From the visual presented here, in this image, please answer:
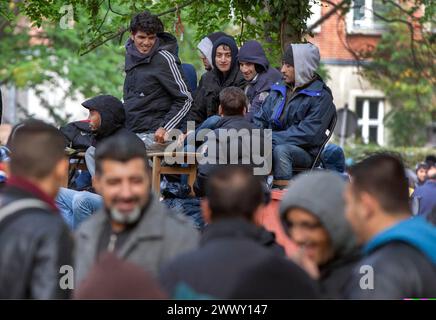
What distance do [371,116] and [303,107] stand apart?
35.6 m

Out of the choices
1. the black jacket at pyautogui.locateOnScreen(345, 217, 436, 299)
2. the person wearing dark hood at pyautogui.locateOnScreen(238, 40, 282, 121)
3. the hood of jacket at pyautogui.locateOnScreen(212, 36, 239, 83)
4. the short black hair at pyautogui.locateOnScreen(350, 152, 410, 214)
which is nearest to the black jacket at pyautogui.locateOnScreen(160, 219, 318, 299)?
the black jacket at pyautogui.locateOnScreen(345, 217, 436, 299)

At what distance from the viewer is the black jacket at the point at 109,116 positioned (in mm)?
12023

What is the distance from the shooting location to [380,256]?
629 cm

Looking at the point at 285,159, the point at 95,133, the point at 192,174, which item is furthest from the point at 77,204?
the point at 285,159

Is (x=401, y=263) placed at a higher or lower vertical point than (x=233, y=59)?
lower

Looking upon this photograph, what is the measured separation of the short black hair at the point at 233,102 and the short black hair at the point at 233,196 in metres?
5.26

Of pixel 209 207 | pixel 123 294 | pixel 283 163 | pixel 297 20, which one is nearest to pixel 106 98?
pixel 283 163

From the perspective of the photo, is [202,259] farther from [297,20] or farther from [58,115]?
[58,115]

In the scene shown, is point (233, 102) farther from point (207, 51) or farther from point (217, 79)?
point (207, 51)

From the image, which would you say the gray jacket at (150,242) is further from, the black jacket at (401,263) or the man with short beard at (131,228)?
the black jacket at (401,263)

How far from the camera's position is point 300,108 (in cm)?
1245

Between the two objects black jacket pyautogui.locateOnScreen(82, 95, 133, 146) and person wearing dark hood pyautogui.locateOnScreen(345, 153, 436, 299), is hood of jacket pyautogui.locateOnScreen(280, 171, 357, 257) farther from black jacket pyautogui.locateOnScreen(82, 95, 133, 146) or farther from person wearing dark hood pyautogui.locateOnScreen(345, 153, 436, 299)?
black jacket pyautogui.locateOnScreen(82, 95, 133, 146)

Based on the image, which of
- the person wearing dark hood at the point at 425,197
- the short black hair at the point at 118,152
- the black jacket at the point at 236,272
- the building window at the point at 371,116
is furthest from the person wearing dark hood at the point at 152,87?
the building window at the point at 371,116
